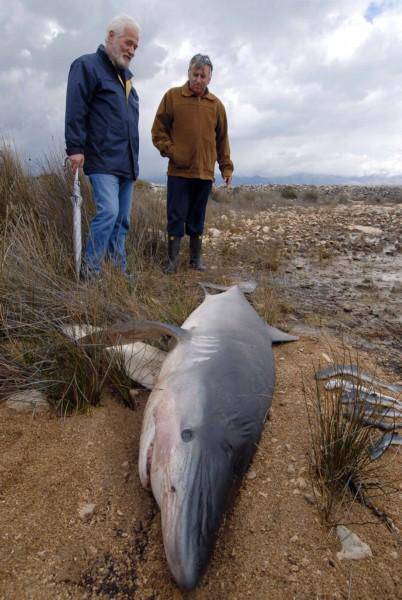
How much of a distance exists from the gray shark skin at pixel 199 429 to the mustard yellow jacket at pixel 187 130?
10.2 feet

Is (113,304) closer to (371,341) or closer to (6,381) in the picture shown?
(6,381)

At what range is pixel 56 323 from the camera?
9.50ft

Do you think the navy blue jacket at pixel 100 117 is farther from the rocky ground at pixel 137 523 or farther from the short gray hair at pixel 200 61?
the rocky ground at pixel 137 523

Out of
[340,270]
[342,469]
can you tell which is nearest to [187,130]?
[340,270]

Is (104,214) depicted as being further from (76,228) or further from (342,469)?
(342,469)

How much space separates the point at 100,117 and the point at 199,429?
3.53 meters

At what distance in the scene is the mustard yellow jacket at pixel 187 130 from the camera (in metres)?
5.22

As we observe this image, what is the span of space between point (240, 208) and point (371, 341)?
36.6 feet

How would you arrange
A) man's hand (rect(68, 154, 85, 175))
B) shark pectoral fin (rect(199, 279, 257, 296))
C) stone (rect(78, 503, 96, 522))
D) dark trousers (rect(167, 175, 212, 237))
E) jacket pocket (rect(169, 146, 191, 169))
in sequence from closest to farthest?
stone (rect(78, 503, 96, 522)) < man's hand (rect(68, 154, 85, 175)) < shark pectoral fin (rect(199, 279, 257, 296)) < jacket pocket (rect(169, 146, 191, 169)) < dark trousers (rect(167, 175, 212, 237))

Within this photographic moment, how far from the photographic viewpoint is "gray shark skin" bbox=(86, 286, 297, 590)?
154cm

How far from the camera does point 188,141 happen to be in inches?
209

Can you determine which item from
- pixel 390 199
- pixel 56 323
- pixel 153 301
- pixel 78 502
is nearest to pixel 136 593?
pixel 78 502

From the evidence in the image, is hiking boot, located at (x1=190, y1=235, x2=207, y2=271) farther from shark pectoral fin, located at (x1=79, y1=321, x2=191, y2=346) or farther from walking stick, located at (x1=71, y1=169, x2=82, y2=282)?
shark pectoral fin, located at (x1=79, y1=321, x2=191, y2=346)

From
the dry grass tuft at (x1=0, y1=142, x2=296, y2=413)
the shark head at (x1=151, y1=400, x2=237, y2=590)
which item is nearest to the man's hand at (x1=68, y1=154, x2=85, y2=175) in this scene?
the dry grass tuft at (x1=0, y1=142, x2=296, y2=413)
